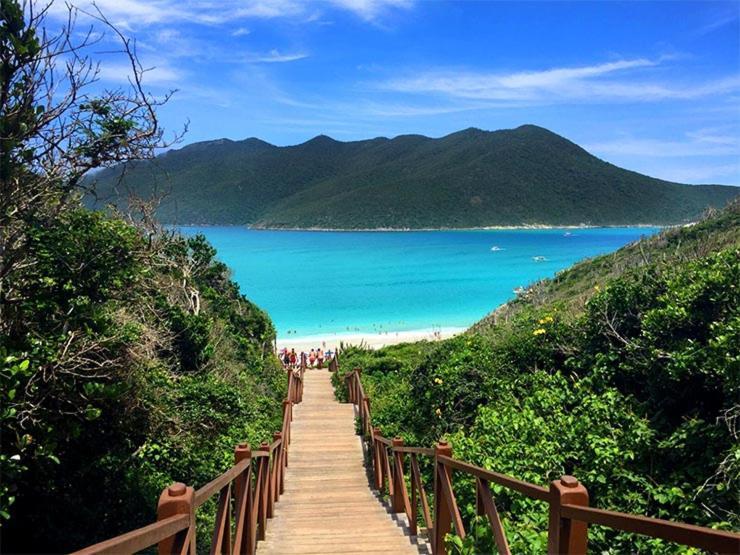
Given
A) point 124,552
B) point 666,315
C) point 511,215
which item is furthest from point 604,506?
point 511,215

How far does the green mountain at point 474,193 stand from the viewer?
129m

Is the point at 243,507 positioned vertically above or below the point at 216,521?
below

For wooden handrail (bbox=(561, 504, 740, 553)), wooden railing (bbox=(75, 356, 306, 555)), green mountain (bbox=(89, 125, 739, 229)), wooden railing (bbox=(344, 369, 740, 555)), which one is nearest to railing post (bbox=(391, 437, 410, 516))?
wooden railing (bbox=(344, 369, 740, 555))

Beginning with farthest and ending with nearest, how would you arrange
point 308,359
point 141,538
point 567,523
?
point 308,359, point 567,523, point 141,538

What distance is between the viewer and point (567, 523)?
6.56 feet

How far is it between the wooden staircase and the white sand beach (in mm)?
18400

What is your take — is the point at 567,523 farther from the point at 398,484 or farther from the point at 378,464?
the point at 378,464

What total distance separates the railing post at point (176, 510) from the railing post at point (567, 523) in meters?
1.36

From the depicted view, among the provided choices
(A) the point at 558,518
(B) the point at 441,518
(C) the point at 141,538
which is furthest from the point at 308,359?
(C) the point at 141,538

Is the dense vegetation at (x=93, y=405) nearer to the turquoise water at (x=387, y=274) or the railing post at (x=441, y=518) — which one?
the railing post at (x=441, y=518)

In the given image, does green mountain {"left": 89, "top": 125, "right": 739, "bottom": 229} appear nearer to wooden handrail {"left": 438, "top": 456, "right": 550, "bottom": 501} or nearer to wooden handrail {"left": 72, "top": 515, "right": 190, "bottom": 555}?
wooden handrail {"left": 438, "top": 456, "right": 550, "bottom": 501}

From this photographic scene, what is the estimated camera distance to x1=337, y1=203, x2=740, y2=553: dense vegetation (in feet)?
13.6

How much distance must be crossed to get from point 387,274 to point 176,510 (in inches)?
2375

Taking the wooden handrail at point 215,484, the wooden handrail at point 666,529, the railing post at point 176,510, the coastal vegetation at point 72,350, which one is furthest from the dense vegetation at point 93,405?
the wooden handrail at point 666,529
